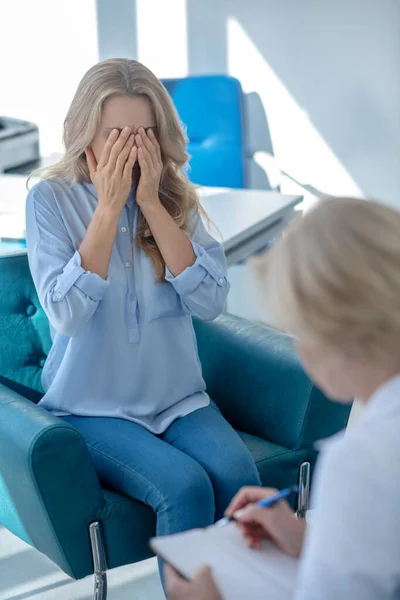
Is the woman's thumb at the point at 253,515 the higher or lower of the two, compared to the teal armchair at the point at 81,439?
higher

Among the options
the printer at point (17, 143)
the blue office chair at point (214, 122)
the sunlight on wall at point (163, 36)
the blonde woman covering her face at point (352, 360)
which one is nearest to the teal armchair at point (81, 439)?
the blonde woman covering her face at point (352, 360)

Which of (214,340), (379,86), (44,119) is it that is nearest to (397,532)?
(214,340)

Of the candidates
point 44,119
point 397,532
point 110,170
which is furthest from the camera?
point 44,119

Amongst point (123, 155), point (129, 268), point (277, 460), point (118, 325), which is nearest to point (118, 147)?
point (123, 155)

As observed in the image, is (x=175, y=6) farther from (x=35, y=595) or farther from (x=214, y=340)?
(x=35, y=595)

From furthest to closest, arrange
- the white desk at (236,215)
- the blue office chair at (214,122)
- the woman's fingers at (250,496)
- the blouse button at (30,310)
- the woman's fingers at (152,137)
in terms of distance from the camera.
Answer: the blue office chair at (214,122)
the white desk at (236,215)
the blouse button at (30,310)
the woman's fingers at (152,137)
the woman's fingers at (250,496)

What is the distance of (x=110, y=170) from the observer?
1.83m

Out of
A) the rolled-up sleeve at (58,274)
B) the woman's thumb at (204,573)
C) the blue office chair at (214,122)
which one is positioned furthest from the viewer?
the blue office chair at (214,122)

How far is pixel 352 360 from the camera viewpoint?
0.93 meters

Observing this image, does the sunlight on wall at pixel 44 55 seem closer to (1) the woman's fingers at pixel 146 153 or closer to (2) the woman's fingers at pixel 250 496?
(1) the woman's fingers at pixel 146 153

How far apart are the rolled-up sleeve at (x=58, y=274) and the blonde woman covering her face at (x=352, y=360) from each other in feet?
2.83

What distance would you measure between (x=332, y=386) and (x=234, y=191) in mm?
2275

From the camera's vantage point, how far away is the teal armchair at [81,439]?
1630 millimetres

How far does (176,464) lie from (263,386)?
41 cm
